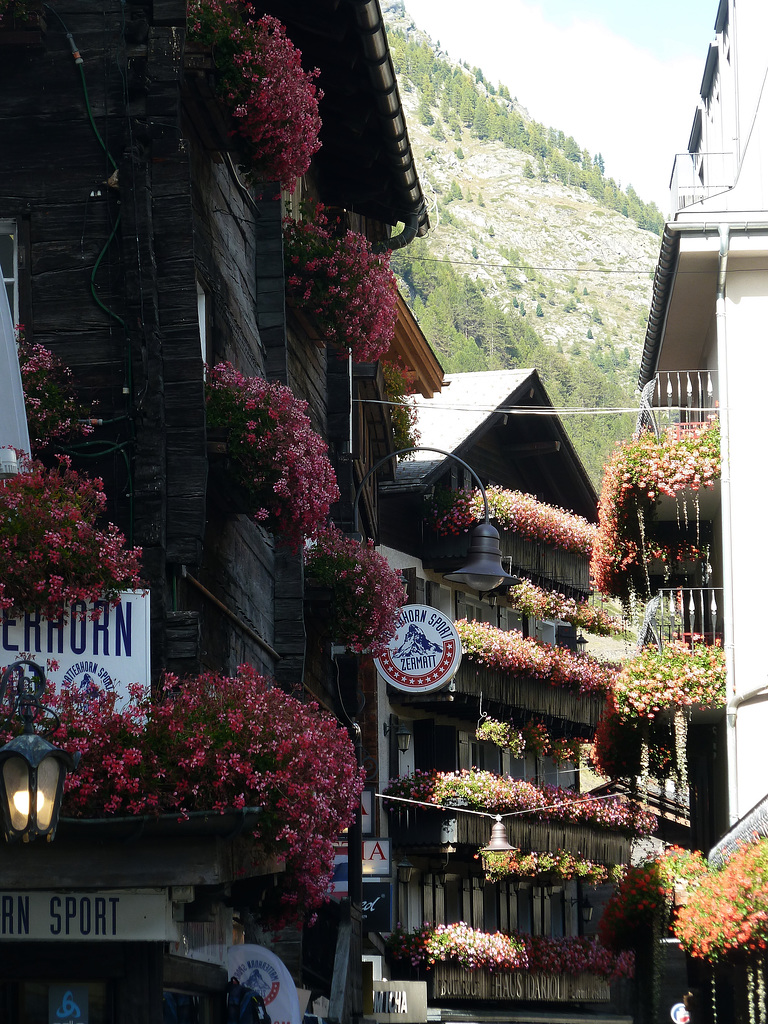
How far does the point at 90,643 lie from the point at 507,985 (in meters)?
21.5

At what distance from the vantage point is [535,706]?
31359 mm

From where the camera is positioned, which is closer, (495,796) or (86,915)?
(86,915)

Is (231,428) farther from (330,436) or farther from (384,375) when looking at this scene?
(384,375)

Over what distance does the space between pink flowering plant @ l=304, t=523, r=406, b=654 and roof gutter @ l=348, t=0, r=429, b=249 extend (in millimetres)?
3963

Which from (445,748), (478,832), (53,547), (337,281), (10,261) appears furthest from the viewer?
(445,748)

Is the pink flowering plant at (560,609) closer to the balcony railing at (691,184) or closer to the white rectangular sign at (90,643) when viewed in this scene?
the balcony railing at (691,184)

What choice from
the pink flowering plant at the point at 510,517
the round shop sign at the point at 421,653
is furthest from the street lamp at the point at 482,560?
the pink flowering plant at the point at 510,517

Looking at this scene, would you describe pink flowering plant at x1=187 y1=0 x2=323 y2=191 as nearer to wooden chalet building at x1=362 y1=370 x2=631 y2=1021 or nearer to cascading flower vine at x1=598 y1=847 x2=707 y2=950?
cascading flower vine at x1=598 y1=847 x2=707 y2=950

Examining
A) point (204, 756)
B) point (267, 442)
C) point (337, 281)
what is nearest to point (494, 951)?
point (337, 281)

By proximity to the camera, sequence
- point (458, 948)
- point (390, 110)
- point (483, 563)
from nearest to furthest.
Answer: point (390, 110), point (483, 563), point (458, 948)

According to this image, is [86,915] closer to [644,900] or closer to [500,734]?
[644,900]

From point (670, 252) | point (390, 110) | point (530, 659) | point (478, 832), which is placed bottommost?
point (478, 832)

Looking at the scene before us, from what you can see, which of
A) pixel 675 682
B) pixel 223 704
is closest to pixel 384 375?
pixel 675 682

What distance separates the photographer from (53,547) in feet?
27.8
